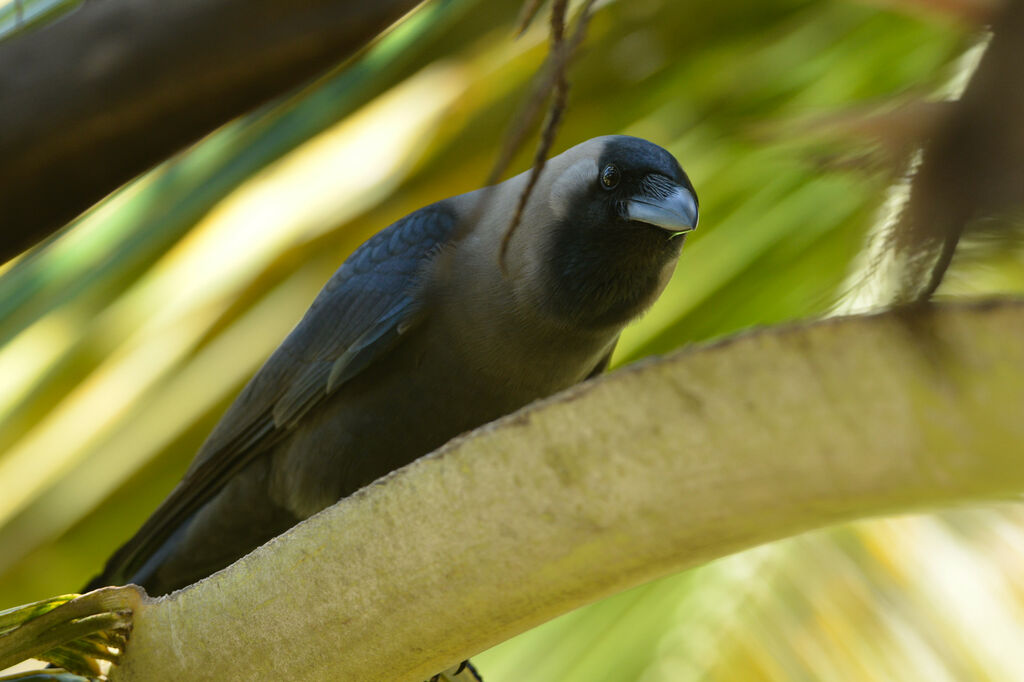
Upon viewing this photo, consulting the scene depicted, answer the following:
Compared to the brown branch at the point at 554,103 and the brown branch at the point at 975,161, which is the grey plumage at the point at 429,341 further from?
the brown branch at the point at 975,161

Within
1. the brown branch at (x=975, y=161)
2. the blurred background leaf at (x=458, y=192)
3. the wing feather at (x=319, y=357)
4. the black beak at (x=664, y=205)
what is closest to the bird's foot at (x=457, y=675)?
the blurred background leaf at (x=458, y=192)

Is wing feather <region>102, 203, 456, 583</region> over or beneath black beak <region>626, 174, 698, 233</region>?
over

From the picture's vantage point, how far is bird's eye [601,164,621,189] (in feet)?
5.67

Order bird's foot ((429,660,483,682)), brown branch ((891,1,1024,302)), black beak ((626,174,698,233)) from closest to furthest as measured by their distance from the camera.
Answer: brown branch ((891,1,1024,302)), bird's foot ((429,660,483,682)), black beak ((626,174,698,233))

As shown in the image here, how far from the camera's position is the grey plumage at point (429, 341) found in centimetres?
173

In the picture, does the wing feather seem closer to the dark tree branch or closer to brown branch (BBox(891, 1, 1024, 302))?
the dark tree branch

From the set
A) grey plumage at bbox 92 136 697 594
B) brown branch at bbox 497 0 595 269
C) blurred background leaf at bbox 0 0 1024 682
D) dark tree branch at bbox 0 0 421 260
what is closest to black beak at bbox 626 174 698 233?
grey plumage at bbox 92 136 697 594

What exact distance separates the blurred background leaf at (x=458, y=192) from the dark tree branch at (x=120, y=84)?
0.37 metres

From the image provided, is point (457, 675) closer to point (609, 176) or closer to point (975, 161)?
point (609, 176)

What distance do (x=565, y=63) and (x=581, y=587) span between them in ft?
1.39

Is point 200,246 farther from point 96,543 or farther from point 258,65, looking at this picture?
point 96,543

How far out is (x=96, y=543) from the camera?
1971 mm

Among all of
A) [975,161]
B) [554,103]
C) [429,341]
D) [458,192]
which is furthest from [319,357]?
[975,161]

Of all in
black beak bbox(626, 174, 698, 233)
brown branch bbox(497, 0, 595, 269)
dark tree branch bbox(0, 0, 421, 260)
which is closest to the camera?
brown branch bbox(497, 0, 595, 269)
